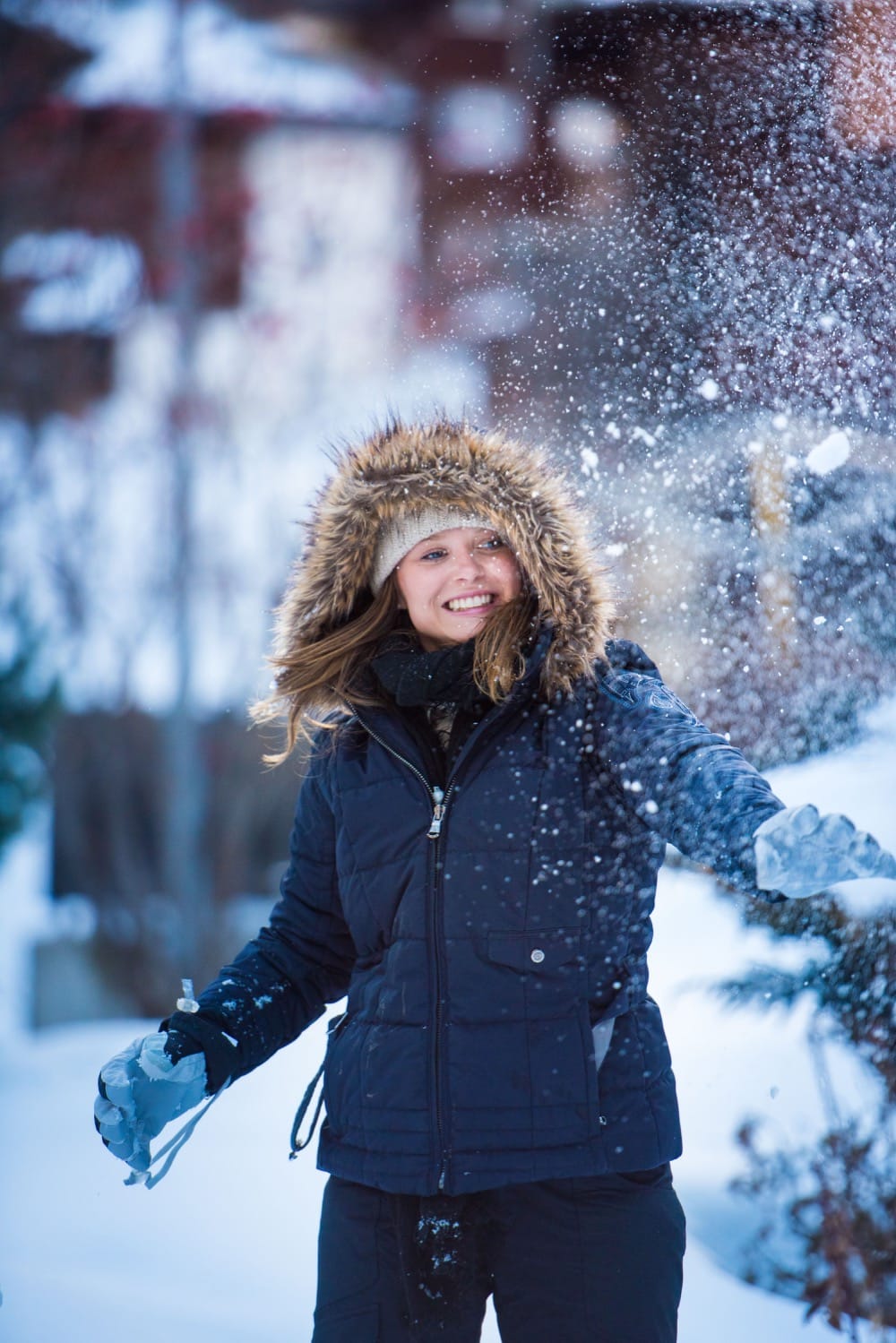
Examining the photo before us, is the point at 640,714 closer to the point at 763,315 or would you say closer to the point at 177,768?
the point at 763,315

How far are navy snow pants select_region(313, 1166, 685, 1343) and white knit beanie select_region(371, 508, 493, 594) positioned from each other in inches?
30.9

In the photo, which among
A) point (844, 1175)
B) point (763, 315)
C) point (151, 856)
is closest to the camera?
point (844, 1175)

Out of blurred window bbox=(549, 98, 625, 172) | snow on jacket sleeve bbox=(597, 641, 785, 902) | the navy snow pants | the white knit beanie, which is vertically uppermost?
blurred window bbox=(549, 98, 625, 172)

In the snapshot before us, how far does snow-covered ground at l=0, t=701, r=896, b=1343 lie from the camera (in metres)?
2.06

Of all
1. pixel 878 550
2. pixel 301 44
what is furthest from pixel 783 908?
pixel 301 44

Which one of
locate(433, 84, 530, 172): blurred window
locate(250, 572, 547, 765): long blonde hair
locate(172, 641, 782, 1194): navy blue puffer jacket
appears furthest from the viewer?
locate(433, 84, 530, 172): blurred window

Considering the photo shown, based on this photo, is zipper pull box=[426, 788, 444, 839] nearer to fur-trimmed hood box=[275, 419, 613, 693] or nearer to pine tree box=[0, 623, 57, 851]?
fur-trimmed hood box=[275, 419, 613, 693]

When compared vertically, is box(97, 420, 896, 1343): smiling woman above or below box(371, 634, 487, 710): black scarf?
below

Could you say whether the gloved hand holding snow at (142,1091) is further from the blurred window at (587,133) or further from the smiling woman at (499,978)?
the blurred window at (587,133)

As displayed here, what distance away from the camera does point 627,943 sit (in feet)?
4.28

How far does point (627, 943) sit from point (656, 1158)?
0.73 ft

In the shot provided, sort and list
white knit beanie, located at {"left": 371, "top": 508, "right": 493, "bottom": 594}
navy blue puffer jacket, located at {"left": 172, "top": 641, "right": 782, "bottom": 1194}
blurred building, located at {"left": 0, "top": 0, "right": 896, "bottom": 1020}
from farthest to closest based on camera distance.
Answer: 1. blurred building, located at {"left": 0, "top": 0, "right": 896, "bottom": 1020}
2. white knit beanie, located at {"left": 371, "top": 508, "right": 493, "bottom": 594}
3. navy blue puffer jacket, located at {"left": 172, "top": 641, "right": 782, "bottom": 1194}

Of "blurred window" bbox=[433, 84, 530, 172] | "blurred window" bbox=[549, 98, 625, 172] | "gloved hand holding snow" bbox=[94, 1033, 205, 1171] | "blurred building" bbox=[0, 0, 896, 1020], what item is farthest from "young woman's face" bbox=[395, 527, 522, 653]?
"blurred window" bbox=[433, 84, 530, 172]

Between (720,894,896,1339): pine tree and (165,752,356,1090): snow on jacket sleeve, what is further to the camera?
(720,894,896,1339): pine tree
